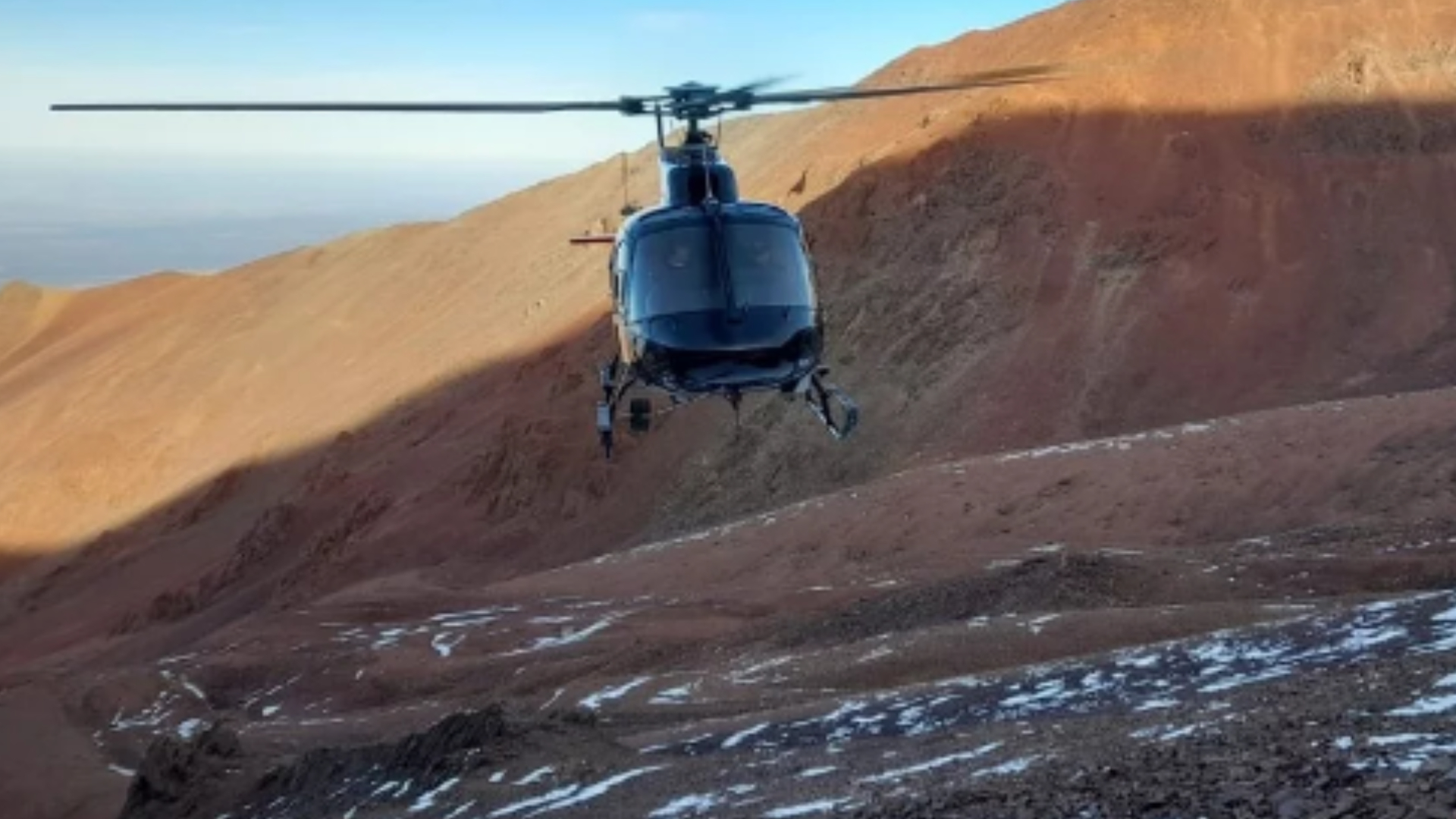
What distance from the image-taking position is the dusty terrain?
37.8 ft

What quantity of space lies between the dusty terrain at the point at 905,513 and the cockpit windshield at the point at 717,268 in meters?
3.26

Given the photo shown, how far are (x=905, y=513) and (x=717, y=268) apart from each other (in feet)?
31.3

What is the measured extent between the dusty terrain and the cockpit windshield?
10.7 ft

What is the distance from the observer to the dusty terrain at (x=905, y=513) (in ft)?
37.8

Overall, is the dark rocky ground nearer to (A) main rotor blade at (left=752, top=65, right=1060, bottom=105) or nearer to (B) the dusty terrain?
(B) the dusty terrain

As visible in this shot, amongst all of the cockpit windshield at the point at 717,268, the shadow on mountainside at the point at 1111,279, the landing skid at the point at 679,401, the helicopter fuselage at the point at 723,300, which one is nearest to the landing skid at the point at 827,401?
the landing skid at the point at 679,401

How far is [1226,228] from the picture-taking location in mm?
33031

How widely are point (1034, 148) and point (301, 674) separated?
19674 millimetres

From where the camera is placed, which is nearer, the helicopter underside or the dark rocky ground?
the dark rocky ground

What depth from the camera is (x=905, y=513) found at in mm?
23547

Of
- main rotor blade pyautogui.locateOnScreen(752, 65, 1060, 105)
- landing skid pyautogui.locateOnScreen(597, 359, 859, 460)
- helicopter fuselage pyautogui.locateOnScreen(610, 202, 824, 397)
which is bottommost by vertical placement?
landing skid pyautogui.locateOnScreen(597, 359, 859, 460)

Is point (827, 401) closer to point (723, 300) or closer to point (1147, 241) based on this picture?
point (723, 300)

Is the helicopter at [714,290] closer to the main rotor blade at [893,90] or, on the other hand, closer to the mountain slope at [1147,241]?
the main rotor blade at [893,90]

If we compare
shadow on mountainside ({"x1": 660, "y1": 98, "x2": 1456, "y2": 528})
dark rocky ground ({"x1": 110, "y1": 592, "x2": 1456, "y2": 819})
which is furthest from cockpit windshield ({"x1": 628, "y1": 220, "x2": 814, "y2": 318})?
shadow on mountainside ({"x1": 660, "y1": 98, "x2": 1456, "y2": 528})
